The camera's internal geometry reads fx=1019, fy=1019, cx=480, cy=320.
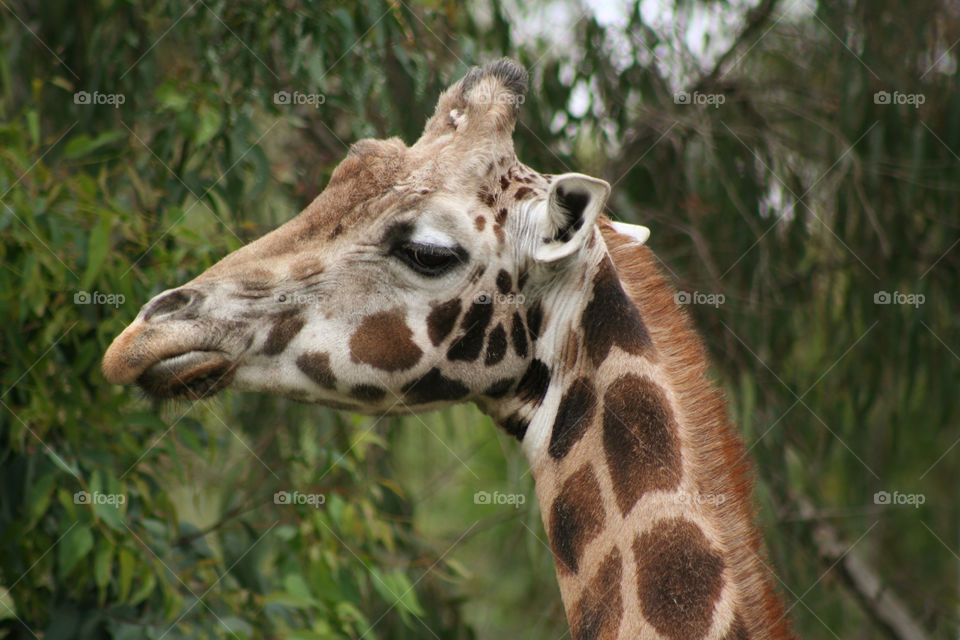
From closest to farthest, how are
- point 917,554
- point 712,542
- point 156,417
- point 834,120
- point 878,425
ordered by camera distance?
point 712,542 → point 156,417 → point 834,120 → point 878,425 → point 917,554

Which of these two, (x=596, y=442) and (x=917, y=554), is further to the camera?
(x=917, y=554)

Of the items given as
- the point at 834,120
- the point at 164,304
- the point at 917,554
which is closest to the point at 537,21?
the point at 834,120

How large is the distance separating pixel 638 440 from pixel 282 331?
1248mm

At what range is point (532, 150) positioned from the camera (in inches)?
257

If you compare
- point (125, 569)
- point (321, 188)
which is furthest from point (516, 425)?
point (321, 188)

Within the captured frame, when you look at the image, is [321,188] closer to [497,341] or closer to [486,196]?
[486,196]

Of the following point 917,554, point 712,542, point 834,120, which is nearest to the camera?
point 712,542

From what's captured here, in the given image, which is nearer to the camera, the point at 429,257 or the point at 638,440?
the point at 638,440

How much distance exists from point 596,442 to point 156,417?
2.38 metres

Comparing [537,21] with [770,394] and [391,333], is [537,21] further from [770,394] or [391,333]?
[391,333]

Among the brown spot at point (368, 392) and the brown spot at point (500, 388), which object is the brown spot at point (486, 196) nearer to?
the brown spot at point (500, 388)

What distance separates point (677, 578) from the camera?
3119 millimetres

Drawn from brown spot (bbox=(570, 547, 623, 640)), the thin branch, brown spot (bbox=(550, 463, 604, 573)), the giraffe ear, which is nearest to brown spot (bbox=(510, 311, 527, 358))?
the giraffe ear

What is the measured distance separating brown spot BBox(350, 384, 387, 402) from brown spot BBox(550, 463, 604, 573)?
27.9 inches
